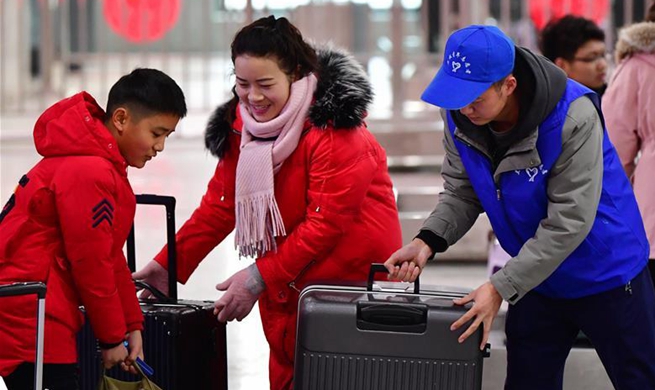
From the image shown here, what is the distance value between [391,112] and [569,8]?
1885 millimetres

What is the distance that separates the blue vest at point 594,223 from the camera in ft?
9.81

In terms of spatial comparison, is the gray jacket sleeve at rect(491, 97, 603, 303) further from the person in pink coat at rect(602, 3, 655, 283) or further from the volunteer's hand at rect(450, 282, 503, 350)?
the person in pink coat at rect(602, 3, 655, 283)

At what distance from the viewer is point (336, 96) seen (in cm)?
344

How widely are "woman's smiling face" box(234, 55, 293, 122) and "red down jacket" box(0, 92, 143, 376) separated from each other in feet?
1.69

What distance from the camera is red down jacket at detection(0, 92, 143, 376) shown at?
285 centimetres

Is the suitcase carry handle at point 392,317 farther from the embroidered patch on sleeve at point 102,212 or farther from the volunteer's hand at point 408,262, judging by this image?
the embroidered patch on sleeve at point 102,212

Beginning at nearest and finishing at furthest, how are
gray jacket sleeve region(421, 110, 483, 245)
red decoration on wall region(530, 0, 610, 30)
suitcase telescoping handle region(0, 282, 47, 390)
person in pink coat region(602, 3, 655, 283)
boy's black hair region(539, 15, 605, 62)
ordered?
1. suitcase telescoping handle region(0, 282, 47, 390)
2. gray jacket sleeve region(421, 110, 483, 245)
3. person in pink coat region(602, 3, 655, 283)
4. boy's black hair region(539, 15, 605, 62)
5. red decoration on wall region(530, 0, 610, 30)

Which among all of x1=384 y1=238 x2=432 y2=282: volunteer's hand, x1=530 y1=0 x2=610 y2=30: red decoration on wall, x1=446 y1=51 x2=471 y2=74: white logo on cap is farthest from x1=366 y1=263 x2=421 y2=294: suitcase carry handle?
x1=530 y1=0 x2=610 y2=30: red decoration on wall

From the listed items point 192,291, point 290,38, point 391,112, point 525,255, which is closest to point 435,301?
point 525,255

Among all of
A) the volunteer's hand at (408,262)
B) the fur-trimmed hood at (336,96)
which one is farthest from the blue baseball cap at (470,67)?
the fur-trimmed hood at (336,96)

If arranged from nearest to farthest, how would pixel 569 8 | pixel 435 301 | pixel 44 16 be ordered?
1. pixel 435 301
2. pixel 569 8
3. pixel 44 16

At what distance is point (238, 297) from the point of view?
11.3ft

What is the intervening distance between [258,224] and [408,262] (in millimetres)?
525

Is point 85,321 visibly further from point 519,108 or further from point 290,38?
point 519,108
